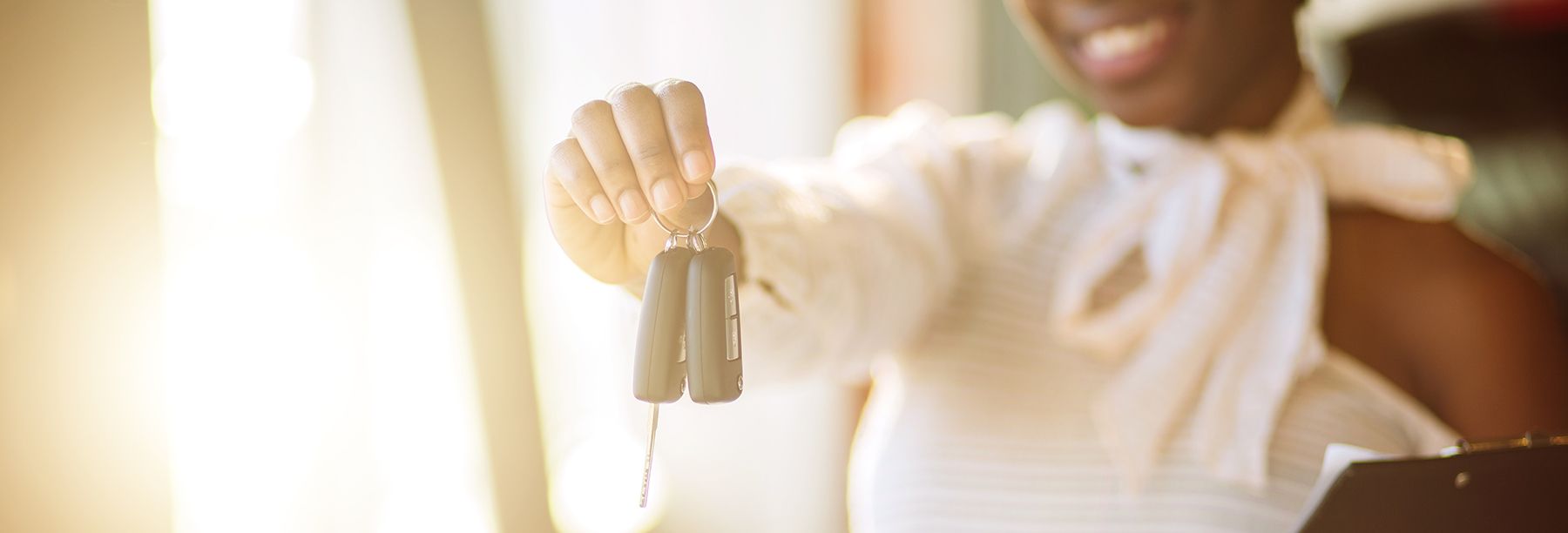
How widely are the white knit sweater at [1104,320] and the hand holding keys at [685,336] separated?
26 centimetres

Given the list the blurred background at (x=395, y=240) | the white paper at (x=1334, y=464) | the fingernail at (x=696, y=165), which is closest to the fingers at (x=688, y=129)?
the fingernail at (x=696, y=165)

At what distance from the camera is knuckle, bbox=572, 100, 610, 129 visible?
1.44 feet

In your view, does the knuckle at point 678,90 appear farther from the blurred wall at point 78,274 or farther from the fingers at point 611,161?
the blurred wall at point 78,274

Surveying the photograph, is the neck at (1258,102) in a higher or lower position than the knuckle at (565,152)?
lower

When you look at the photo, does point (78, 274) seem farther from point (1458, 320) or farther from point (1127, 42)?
point (1458, 320)

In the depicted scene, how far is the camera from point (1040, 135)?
0.98m

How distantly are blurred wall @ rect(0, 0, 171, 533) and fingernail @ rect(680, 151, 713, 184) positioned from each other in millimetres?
227

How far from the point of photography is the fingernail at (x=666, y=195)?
16.6 inches

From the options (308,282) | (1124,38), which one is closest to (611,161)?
(308,282)

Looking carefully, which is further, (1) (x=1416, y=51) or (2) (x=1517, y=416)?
(1) (x=1416, y=51)

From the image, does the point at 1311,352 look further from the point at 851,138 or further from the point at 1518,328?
the point at 851,138

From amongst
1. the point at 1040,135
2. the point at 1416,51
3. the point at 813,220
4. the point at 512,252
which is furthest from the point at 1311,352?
the point at 1416,51

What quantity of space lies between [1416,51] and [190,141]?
5.01ft

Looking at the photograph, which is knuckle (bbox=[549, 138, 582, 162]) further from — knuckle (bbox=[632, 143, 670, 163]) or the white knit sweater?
the white knit sweater
